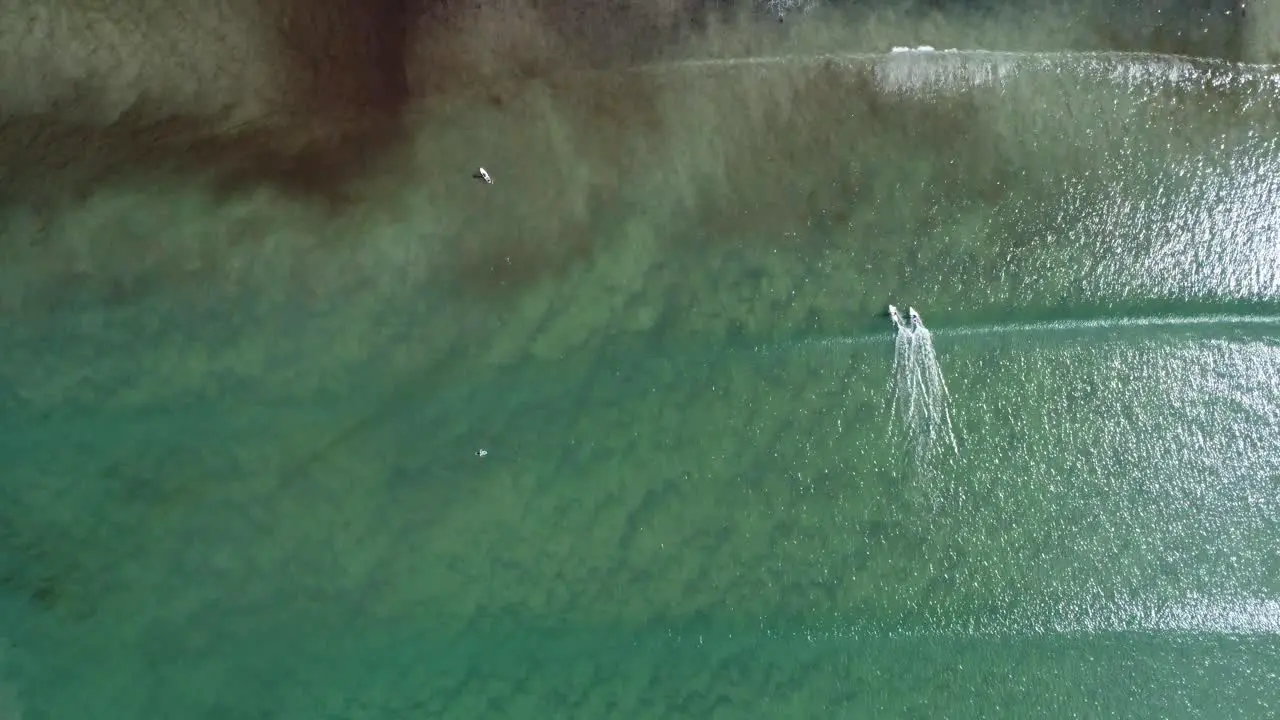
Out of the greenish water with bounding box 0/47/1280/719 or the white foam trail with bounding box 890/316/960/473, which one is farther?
the white foam trail with bounding box 890/316/960/473

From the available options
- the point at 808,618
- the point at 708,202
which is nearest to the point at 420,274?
the point at 708,202

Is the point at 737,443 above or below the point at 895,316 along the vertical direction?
below

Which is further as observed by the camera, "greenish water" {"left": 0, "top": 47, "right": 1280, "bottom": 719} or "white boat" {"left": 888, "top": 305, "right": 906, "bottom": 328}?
"white boat" {"left": 888, "top": 305, "right": 906, "bottom": 328}

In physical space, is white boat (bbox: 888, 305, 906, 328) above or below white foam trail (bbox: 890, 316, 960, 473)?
above

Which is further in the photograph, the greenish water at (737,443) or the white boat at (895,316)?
the white boat at (895,316)

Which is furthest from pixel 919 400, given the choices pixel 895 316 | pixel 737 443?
pixel 737 443

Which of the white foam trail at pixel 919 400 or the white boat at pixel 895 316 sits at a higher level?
the white boat at pixel 895 316

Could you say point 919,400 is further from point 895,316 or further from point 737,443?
point 737,443

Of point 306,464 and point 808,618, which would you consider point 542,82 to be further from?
point 808,618
